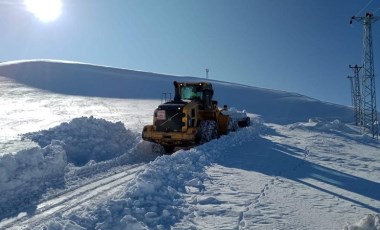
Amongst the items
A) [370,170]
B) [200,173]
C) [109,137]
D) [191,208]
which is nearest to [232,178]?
[200,173]

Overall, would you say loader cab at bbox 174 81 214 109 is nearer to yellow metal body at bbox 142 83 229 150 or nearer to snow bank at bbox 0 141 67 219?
yellow metal body at bbox 142 83 229 150

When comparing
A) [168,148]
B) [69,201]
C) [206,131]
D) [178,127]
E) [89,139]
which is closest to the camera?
[69,201]

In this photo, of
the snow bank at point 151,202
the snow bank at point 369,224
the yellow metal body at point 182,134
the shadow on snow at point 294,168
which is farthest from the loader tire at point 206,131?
the snow bank at point 369,224

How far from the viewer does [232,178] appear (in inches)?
344

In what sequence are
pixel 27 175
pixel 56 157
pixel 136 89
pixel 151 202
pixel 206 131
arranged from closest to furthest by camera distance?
pixel 151 202, pixel 27 175, pixel 56 157, pixel 206 131, pixel 136 89

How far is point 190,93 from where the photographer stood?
15922 millimetres

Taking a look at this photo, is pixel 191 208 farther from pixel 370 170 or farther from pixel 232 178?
pixel 370 170

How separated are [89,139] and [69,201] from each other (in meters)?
6.09

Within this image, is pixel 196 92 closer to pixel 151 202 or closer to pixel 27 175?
pixel 27 175

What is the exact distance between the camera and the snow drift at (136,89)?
134 ft

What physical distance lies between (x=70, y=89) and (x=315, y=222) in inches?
1550

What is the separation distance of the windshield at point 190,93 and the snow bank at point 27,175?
680 centimetres

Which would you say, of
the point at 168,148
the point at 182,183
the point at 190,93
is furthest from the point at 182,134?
the point at 182,183

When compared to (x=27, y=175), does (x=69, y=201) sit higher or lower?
lower
